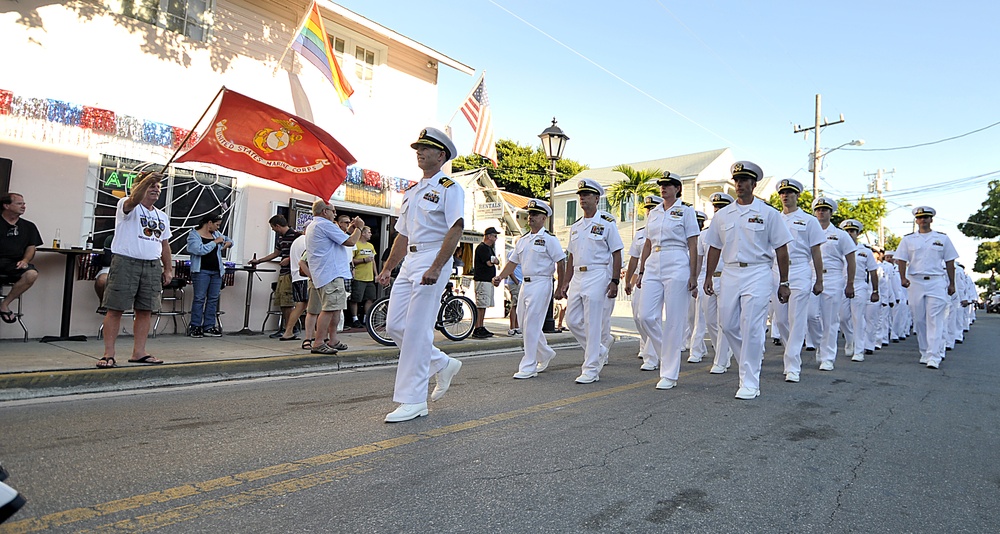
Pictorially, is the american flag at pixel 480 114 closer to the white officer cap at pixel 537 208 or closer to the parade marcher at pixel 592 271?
the white officer cap at pixel 537 208

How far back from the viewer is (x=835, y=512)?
2797 mm

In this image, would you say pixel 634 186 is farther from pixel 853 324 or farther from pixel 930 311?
pixel 930 311

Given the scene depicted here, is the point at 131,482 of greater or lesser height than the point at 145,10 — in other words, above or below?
below

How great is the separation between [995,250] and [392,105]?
59216mm

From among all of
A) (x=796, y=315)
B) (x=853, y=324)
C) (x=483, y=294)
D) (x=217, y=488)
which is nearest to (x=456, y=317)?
(x=483, y=294)

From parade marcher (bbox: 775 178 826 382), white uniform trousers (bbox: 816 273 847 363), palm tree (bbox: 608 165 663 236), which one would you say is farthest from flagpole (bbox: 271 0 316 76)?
palm tree (bbox: 608 165 663 236)

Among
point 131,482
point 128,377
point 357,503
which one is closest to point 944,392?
point 357,503

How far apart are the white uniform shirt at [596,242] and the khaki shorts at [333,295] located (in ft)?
9.39

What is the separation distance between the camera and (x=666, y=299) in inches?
259

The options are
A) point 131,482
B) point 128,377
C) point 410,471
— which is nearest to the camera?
point 131,482

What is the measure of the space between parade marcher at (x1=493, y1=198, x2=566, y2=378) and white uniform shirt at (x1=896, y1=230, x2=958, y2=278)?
18.6 feet

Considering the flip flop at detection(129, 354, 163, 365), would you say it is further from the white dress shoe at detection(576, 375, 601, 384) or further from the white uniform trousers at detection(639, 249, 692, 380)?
the white uniform trousers at detection(639, 249, 692, 380)

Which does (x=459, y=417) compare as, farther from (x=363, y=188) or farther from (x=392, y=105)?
(x=392, y=105)

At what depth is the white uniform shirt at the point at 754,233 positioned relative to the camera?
5.85 metres
